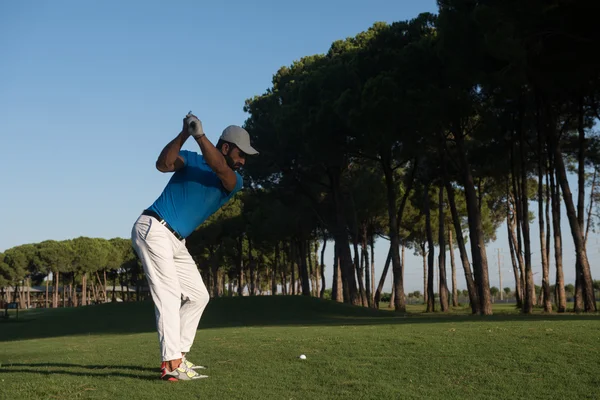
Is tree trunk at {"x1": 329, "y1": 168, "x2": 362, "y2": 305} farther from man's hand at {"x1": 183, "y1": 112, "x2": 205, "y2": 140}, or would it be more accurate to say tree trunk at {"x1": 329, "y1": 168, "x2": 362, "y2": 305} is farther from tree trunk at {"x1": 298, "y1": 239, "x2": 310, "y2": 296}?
man's hand at {"x1": 183, "y1": 112, "x2": 205, "y2": 140}

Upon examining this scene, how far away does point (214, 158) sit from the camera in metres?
5.72

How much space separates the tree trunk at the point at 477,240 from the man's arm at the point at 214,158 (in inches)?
831

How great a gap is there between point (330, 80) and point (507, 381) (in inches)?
1066

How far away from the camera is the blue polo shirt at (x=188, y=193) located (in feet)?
19.9

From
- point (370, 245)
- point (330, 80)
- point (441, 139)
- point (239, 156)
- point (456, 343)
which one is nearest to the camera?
point (239, 156)

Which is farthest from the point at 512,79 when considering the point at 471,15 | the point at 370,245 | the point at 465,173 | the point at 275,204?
the point at 370,245

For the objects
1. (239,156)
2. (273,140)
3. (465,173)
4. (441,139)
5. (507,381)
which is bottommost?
(507,381)

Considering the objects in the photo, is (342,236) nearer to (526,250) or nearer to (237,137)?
(526,250)

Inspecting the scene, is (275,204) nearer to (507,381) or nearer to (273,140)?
(273,140)

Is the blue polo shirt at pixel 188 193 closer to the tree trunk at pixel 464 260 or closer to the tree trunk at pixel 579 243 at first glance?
the tree trunk at pixel 579 243

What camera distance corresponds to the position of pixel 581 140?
2517 centimetres

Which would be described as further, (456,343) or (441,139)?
(441,139)

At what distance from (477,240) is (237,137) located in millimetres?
21459

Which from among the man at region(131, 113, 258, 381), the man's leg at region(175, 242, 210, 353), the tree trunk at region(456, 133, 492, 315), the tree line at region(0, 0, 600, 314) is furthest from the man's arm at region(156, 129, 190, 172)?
the tree trunk at region(456, 133, 492, 315)
